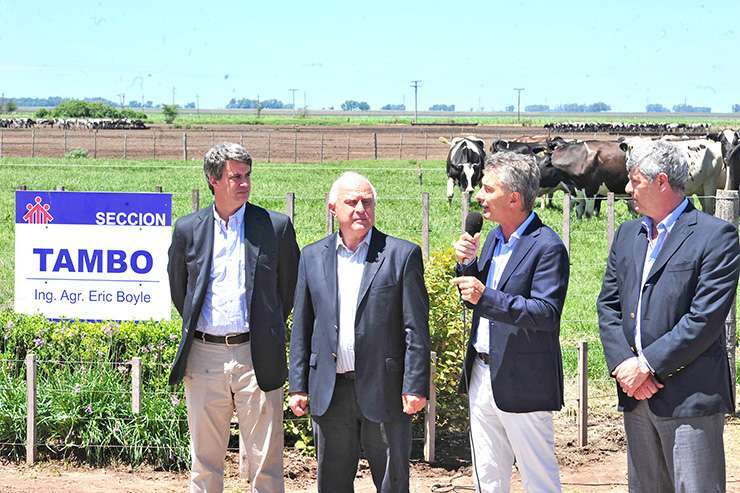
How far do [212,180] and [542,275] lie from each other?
1.78m

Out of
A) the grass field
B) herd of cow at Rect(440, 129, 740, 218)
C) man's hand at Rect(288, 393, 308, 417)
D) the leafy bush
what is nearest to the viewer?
man's hand at Rect(288, 393, 308, 417)

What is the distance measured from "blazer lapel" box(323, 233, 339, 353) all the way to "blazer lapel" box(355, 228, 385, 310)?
0.35 ft

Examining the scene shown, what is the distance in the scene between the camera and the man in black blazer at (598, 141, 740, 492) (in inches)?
189

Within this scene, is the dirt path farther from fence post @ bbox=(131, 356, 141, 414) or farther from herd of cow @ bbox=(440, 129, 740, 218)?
herd of cow @ bbox=(440, 129, 740, 218)

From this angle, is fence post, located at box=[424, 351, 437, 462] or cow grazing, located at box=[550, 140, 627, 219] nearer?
fence post, located at box=[424, 351, 437, 462]

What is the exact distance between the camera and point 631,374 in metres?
4.90

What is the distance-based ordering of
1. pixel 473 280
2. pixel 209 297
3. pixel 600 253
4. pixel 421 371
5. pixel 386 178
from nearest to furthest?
pixel 473 280 < pixel 421 371 < pixel 209 297 < pixel 600 253 < pixel 386 178

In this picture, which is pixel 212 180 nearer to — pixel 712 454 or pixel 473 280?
pixel 473 280

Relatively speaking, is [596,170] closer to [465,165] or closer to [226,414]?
[465,165]

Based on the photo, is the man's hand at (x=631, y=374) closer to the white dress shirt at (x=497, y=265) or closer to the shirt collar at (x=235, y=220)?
the white dress shirt at (x=497, y=265)

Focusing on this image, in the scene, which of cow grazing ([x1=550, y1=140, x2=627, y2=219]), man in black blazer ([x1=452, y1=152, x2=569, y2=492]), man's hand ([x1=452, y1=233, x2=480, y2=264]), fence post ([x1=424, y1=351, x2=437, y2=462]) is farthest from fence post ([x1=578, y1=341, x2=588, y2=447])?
cow grazing ([x1=550, y1=140, x2=627, y2=219])

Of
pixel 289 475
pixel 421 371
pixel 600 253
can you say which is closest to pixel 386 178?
pixel 600 253

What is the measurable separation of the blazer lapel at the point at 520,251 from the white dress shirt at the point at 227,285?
53.6 inches

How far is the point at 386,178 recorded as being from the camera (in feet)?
107
